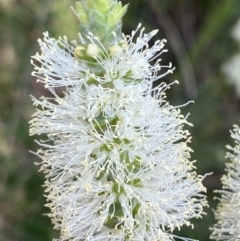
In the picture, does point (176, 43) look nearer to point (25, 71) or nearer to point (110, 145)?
point (25, 71)

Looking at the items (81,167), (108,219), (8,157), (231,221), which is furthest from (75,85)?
(8,157)

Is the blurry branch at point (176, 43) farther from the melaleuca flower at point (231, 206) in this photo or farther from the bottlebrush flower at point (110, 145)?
the bottlebrush flower at point (110, 145)

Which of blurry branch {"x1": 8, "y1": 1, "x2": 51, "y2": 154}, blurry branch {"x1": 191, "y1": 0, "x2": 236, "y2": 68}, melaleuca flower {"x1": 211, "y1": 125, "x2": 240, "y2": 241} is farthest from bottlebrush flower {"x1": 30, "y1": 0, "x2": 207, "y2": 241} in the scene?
blurry branch {"x1": 191, "y1": 0, "x2": 236, "y2": 68}

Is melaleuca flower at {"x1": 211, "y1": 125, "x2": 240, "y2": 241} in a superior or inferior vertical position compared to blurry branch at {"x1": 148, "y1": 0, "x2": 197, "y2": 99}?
inferior

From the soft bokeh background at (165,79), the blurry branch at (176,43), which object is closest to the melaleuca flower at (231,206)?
the soft bokeh background at (165,79)

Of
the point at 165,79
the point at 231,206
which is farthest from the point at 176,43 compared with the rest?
the point at 231,206

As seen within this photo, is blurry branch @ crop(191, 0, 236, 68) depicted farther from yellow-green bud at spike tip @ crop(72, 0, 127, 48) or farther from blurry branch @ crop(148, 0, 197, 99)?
yellow-green bud at spike tip @ crop(72, 0, 127, 48)
